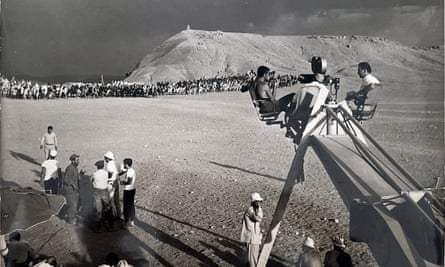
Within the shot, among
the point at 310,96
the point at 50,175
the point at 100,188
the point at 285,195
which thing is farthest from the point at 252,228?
the point at 50,175

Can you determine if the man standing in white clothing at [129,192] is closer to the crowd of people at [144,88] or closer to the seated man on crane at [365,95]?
the seated man on crane at [365,95]

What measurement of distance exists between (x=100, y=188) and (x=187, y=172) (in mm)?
1918

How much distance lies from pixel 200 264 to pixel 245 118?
20.5ft

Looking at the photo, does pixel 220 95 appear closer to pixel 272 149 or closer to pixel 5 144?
pixel 272 149

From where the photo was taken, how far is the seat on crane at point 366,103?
2593 mm

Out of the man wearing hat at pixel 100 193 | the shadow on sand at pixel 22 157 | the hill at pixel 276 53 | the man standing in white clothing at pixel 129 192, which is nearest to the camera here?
the man wearing hat at pixel 100 193

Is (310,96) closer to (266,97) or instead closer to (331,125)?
(331,125)

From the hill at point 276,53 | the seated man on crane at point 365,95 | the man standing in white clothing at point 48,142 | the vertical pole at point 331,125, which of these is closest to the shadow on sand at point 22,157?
the man standing in white clothing at point 48,142

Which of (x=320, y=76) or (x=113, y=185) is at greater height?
(x=320, y=76)

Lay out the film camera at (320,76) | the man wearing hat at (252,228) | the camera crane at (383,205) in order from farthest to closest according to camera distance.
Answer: the man wearing hat at (252,228) → the film camera at (320,76) → the camera crane at (383,205)

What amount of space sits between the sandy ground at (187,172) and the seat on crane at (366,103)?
129cm

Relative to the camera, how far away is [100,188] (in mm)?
3648

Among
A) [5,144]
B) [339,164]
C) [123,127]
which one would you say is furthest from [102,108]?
[339,164]

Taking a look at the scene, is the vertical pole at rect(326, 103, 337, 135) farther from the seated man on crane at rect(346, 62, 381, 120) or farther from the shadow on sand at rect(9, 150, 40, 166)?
the shadow on sand at rect(9, 150, 40, 166)
